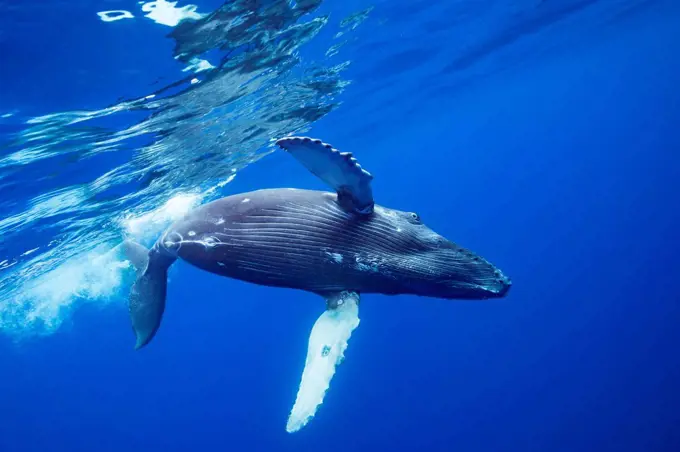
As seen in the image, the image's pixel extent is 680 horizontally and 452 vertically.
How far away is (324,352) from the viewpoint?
130 inches

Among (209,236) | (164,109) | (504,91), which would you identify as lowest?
(164,109)

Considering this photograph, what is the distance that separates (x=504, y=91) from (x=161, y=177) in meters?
36.8

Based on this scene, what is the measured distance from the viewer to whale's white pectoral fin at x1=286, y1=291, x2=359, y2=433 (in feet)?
10.2

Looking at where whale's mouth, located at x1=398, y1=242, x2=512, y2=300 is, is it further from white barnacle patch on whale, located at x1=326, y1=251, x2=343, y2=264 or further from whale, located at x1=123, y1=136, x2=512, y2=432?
white barnacle patch on whale, located at x1=326, y1=251, x2=343, y2=264

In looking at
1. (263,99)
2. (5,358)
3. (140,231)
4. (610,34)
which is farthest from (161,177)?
(5,358)

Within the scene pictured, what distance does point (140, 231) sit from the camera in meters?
25.7

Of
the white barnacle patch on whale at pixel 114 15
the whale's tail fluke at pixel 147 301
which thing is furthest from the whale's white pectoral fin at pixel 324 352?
the white barnacle patch on whale at pixel 114 15

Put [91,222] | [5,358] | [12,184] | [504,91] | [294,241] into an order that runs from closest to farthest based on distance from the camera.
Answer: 1. [294,241]
2. [12,184]
3. [91,222]
4. [504,91]
5. [5,358]

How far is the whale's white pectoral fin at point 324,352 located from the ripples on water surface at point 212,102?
7.44 meters

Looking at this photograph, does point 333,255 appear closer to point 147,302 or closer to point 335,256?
point 335,256

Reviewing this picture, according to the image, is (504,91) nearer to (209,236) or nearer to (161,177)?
(161,177)

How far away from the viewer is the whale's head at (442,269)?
3279 millimetres

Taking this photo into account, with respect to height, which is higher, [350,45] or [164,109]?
[350,45]

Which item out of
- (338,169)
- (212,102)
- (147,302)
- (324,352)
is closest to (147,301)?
(147,302)
